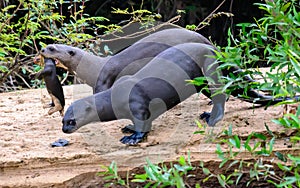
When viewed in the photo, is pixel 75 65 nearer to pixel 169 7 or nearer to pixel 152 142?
pixel 152 142

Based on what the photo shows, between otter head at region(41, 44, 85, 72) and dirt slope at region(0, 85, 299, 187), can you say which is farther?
otter head at region(41, 44, 85, 72)

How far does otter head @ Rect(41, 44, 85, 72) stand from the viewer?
2865 millimetres

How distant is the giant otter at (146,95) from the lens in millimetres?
2436

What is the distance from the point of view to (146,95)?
8.05ft

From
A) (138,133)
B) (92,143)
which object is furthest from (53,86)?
(138,133)

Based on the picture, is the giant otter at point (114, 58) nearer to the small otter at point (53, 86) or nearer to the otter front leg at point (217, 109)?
the small otter at point (53, 86)

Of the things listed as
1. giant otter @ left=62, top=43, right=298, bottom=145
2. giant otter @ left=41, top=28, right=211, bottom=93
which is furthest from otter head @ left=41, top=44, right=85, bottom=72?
giant otter @ left=62, top=43, right=298, bottom=145

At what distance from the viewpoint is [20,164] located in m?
2.27

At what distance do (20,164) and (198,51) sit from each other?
944 mm

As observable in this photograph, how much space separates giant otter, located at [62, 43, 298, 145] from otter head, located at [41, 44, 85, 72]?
0.47 m

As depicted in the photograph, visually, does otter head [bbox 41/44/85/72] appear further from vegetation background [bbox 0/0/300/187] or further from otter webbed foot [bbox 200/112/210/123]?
otter webbed foot [bbox 200/112/210/123]

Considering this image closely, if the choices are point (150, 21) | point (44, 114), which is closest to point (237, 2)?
→ point (150, 21)

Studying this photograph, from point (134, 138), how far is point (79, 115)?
26cm

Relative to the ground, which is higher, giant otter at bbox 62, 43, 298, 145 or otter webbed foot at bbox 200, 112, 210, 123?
giant otter at bbox 62, 43, 298, 145
